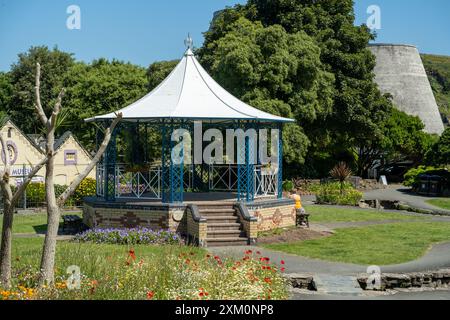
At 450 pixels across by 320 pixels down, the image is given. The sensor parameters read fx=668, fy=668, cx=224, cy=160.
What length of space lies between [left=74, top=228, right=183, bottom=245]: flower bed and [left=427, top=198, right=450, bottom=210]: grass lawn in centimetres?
1838

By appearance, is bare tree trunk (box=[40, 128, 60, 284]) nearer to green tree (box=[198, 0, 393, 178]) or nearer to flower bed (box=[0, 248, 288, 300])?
flower bed (box=[0, 248, 288, 300])

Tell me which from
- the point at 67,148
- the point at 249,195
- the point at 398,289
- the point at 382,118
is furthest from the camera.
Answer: the point at 382,118

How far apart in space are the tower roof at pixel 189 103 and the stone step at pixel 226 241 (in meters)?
3.72

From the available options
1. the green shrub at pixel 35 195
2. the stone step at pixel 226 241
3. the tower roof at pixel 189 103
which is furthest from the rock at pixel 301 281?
the green shrub at pixel 35 195

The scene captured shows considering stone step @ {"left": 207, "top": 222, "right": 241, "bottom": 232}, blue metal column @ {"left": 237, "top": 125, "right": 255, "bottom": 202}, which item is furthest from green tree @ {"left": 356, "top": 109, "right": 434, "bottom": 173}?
stone step @ {"left": 207, "top": 222, "right": 241, "bottom": 232}

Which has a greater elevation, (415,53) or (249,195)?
(415,53)

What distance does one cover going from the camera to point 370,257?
17.2m

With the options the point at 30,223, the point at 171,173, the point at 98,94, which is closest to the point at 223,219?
the point at 171,173

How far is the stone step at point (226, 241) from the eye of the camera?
19.0m

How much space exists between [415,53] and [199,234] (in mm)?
49534

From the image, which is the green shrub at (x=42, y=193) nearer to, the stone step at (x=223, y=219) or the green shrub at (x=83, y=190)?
the green shrub at (x=83, y=190)

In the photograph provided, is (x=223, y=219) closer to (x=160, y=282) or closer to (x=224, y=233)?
(x=224, y=233)
